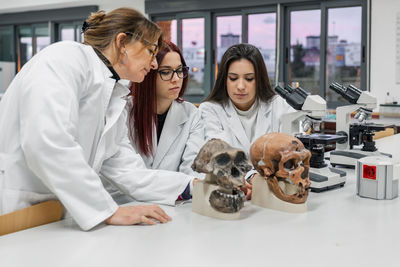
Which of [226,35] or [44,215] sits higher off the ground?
[226,35]

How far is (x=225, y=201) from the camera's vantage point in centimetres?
119

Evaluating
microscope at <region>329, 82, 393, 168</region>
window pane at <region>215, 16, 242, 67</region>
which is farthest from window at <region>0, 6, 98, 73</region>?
microscope at <region>329, 82, 393, 168</region>

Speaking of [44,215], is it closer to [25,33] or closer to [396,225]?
[396,225]

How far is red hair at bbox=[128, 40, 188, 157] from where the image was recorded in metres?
1.86

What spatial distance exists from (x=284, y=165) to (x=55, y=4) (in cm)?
763

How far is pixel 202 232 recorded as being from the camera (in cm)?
110

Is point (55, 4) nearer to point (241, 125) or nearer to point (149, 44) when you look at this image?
point (241, 125)

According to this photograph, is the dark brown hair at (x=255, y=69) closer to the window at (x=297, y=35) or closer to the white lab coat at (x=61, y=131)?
the white lab coat at (x=61, y=131)

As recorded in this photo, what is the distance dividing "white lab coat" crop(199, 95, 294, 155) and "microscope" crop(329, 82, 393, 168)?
0.28m

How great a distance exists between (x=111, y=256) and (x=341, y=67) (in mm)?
5727

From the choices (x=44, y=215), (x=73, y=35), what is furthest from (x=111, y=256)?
(x=73, y=35)

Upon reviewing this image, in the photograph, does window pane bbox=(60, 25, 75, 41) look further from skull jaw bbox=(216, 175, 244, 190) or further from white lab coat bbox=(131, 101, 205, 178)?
skull jaw bbox=(216, 175, 244, 190)

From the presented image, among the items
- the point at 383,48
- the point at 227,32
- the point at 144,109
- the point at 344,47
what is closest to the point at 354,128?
the point at 144,109

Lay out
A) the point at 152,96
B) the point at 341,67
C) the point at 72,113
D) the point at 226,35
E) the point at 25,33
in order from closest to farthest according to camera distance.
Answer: the point at 72,113 → the point at 152,96 → the point at 341,67 → the point at 226,35 → the point at 25,33
